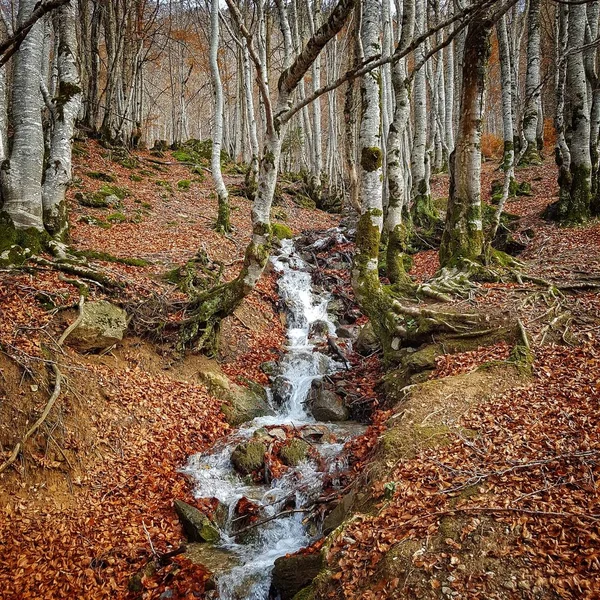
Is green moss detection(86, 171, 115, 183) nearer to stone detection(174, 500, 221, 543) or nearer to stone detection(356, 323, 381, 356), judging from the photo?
stone detection(356, 323, 381, 356)

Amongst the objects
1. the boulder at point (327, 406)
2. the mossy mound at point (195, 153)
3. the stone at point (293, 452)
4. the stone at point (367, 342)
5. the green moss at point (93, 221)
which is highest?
the mossy mound at point (195, 153)

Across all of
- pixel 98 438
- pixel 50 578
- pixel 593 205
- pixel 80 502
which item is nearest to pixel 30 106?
pixel 98 438

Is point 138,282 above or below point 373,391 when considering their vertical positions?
above

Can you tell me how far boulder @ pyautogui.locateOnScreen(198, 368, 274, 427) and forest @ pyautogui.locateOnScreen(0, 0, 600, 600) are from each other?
5 cm

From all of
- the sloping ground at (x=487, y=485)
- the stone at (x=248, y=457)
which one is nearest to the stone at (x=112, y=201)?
the stone at (x=248, y=457)

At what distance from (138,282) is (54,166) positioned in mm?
2537

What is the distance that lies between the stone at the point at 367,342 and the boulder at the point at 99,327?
16.7 feet

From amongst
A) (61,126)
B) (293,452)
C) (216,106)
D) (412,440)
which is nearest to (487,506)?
(412,440)

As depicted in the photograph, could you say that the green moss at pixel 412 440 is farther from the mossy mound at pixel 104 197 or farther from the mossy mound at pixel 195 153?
the mossy mound at pixel 195 153

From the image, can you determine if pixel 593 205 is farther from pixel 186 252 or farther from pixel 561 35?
pixel 186 252

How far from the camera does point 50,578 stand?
13.3 feet

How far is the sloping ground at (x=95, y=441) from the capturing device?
423cm

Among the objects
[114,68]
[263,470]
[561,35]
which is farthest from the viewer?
[114,68]

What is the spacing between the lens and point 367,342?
927cm
